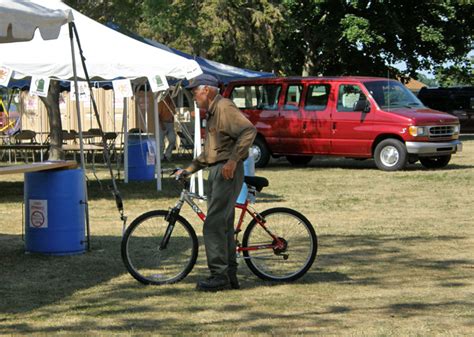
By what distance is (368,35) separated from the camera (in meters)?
39.5

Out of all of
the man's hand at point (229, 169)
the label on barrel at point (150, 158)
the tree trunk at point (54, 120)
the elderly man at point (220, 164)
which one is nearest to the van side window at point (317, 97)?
the label on barrel at point (150, 158)

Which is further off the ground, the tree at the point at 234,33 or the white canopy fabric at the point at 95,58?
the tree at the point at 234,33

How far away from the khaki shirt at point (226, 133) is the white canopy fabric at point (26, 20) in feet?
6.04

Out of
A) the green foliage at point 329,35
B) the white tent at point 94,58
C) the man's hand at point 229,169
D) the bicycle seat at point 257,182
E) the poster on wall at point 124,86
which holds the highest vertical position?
the green foliage at point 329,35

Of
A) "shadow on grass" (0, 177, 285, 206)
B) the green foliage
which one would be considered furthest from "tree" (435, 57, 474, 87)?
"shadow on grass" (0, 177, 285, 206)

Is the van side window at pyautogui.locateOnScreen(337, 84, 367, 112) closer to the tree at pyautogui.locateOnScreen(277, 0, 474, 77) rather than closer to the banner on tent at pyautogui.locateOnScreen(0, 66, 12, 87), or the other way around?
the banner on tent at pyautogui.locateOnScreen(0, 66, 12, 87)

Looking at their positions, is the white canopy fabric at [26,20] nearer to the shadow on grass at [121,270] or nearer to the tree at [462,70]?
the shadow on grass at [121,270]

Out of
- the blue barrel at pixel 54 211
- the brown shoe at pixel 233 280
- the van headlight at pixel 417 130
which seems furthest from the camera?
the van headlight at pixel 417 130

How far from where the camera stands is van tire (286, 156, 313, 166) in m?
24.9

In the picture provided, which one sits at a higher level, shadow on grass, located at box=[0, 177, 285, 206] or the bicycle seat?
the bicycle seat

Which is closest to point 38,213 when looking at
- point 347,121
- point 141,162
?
point 141,162

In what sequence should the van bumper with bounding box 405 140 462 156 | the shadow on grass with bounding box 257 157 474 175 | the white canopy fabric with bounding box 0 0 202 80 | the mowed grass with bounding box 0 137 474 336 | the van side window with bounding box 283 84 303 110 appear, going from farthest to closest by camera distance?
the shadow on grass with bounding box 257 157 474 175 < the van side window with bounding box 283 84 303 110 < the van bumper with bounding box 405 140 462 156 < the white canopy fabric with bounding box 0 0 202 80 < the mowed grass with bounding box 0 137 474 336

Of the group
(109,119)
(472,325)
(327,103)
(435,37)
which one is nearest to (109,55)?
(327,103)

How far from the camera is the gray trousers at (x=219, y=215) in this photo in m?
8.50
